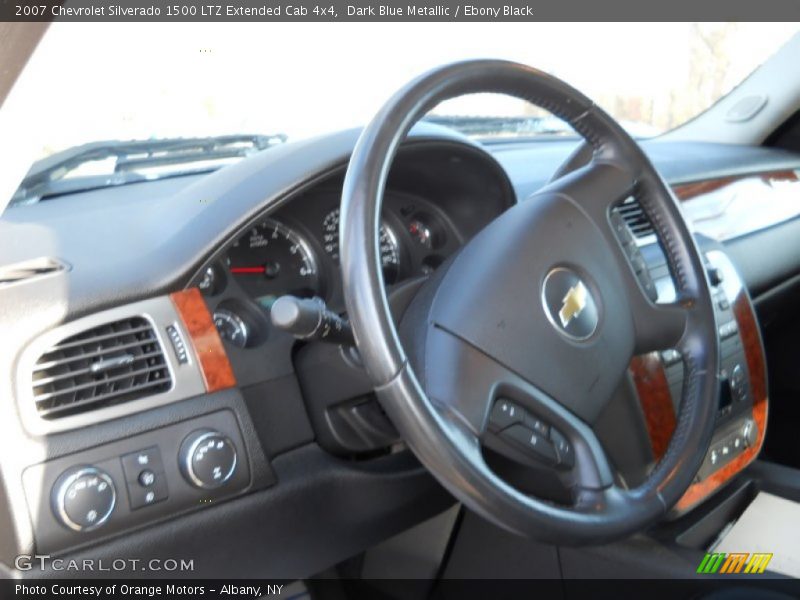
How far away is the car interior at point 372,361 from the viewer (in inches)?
49.9

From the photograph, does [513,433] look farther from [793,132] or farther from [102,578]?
[793,132]

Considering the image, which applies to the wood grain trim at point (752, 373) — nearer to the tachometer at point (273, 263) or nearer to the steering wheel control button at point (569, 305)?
the steering wheel control button at point (569, 305)

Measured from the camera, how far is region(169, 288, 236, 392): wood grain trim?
1.44 meters

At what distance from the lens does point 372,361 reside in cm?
114

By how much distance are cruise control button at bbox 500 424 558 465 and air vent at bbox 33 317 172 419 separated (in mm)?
506

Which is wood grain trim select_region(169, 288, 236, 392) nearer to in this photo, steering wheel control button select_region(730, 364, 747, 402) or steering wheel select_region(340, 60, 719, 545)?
steering wheel select_region(340, 60, 719, 545)

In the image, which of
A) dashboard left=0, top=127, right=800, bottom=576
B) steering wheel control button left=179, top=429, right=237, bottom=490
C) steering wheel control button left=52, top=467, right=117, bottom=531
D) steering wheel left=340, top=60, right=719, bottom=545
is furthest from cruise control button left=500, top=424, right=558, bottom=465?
steering wheel control button left=52, top=467, right=117, bottom=531

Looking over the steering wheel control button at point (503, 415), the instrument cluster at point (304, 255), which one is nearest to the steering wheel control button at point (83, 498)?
the instrument cluster at point (304, 255)

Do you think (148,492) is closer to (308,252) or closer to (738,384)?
Answer: (308,252)

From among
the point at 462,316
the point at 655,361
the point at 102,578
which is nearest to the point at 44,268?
the point at 102,578

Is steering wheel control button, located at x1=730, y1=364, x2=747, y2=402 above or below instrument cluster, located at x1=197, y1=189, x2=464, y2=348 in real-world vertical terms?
below

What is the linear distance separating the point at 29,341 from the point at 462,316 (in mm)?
587

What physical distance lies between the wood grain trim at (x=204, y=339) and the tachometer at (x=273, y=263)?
167 millimetres

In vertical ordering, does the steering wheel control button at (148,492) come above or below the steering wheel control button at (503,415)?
below
